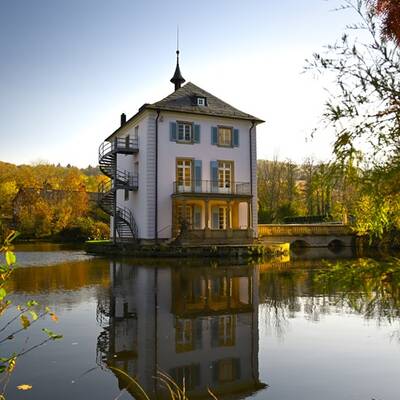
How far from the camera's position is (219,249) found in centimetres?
2205

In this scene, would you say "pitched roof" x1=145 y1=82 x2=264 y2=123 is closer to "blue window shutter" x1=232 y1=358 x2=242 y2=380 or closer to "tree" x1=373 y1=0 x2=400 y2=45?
"blue window shutter" x1=232 y1=358 x2=242 y2=380

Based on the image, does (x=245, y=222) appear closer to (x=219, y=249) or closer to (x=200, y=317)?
(x=219, y=249)

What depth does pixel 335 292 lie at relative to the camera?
1076 cm

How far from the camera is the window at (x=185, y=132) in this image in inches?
1019

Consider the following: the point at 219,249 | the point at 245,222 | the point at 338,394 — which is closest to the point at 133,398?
the point at 338,394

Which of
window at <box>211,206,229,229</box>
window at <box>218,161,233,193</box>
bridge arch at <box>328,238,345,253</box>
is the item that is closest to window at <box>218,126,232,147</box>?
window at <box>218,161,233,193</box>

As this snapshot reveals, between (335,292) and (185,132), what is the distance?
55.8ft

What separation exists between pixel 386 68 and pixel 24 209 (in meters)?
51.3

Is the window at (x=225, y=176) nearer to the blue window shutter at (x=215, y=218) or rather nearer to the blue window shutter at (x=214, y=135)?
the blue window shutter at (x=214, y=135)

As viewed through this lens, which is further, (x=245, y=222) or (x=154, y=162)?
(x=245, y=222)

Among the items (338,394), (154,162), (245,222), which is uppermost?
(154,162)

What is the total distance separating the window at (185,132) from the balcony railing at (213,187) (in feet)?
8.40

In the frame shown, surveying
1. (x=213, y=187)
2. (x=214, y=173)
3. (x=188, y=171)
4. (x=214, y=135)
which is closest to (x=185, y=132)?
(x=214, y=135)

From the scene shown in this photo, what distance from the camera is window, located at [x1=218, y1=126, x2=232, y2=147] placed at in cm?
2694
